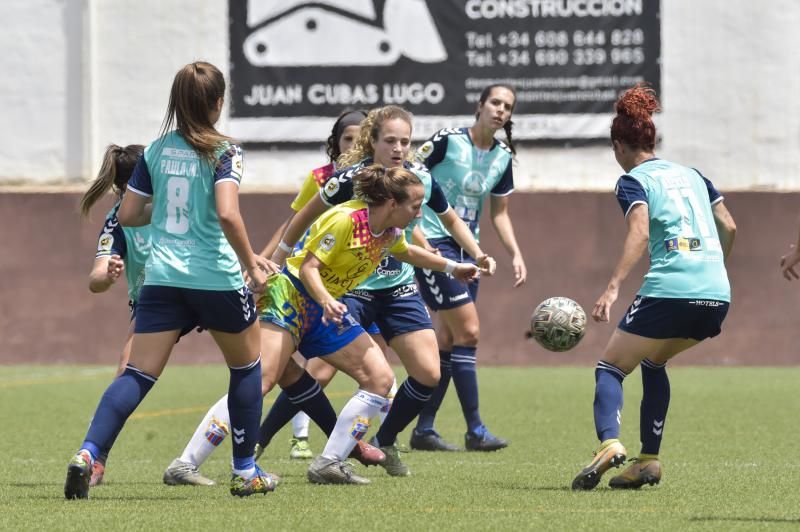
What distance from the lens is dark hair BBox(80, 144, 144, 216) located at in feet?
22.7

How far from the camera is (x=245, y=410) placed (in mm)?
5918

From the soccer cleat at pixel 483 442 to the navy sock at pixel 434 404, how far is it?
0.87 ft

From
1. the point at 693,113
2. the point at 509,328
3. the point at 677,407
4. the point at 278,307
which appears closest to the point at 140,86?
the point at 509,328

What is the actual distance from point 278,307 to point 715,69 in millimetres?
11117

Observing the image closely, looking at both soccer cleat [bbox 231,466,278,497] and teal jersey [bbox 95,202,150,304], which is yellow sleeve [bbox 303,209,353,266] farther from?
teal jersey [bbox 95,202,150,304]

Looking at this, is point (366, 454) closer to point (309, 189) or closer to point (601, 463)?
point (601, 463)

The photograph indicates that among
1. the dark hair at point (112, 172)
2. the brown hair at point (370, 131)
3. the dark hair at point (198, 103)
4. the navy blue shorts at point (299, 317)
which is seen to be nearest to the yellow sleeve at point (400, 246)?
the navy blue shorts at point (299, 317)

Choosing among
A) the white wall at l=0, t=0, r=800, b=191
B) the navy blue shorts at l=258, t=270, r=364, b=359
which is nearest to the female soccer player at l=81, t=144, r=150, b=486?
the navy blue shorts at l=258, t=270, r=364, b=359

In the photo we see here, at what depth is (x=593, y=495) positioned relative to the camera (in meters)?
6.08

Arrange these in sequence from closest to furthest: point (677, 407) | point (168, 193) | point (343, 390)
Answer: point (168, 193), point (677, 407), point (343, 390)

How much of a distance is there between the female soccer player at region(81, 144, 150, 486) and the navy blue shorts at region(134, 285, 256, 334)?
68 centimetres

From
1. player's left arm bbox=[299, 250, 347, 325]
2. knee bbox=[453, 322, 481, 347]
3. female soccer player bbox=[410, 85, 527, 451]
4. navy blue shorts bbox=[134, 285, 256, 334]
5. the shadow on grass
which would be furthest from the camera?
knee bbox=[453, 322, 481, 347]

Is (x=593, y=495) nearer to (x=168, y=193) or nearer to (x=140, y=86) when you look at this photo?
(x=168, y=193)

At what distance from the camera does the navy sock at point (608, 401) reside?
624 centimetres
